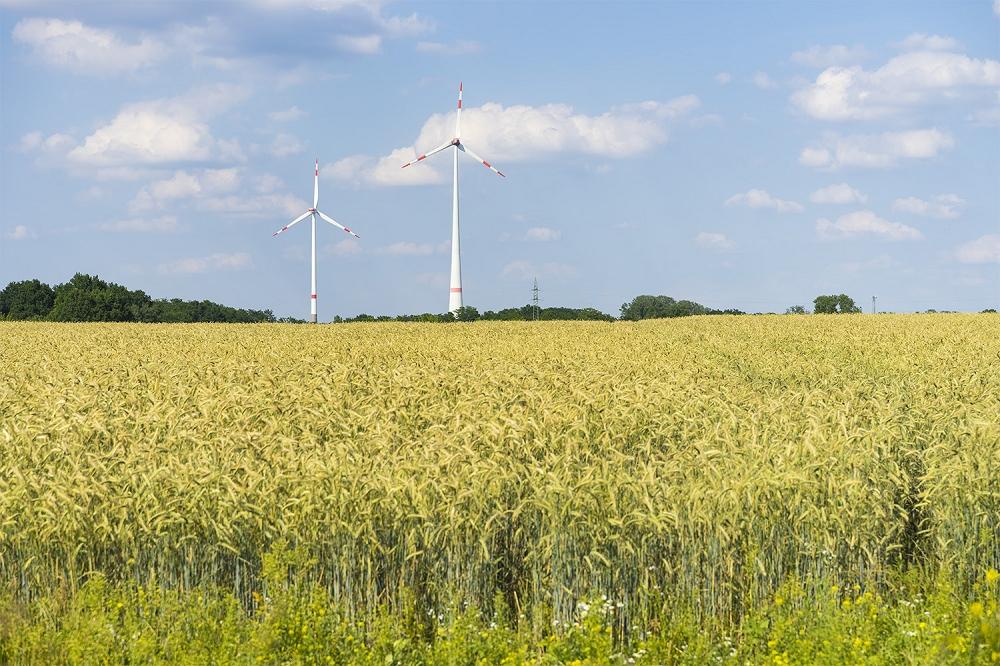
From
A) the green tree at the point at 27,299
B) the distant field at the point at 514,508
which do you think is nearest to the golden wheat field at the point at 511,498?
the distant field at the point at 514,508

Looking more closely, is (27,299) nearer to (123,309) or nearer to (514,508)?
(123,309)

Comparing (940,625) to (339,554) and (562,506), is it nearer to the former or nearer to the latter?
(562,506)

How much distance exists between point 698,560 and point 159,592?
15.7 feet

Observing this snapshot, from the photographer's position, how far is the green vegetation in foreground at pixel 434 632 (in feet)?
24.5

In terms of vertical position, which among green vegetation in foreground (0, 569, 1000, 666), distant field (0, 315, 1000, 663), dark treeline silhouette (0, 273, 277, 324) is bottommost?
green vegetation in foreground (0, 569, 1000, 666)

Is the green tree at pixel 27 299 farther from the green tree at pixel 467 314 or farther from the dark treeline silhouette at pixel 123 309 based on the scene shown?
the green tree at pixel 467 314

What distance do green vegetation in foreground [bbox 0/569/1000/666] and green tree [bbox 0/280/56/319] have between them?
122m

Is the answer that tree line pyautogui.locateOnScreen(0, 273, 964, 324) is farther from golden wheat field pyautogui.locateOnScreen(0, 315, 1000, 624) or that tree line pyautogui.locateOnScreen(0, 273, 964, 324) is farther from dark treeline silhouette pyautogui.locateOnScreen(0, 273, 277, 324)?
golden wheat field pyautogui.locateOnScreen(0, 315, 1000, 624)

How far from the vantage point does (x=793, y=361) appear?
22.0 metres

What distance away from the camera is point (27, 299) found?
121 metres

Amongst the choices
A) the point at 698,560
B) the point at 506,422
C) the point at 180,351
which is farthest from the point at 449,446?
the point at 180,351

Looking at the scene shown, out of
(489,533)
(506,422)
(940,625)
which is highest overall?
(506,422)

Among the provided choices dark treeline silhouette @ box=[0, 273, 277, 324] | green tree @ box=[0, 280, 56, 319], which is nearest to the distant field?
dark treeline silhouette @ box=[0, 273, 277, 324]

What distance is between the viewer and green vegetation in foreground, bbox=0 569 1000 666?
7.47m
